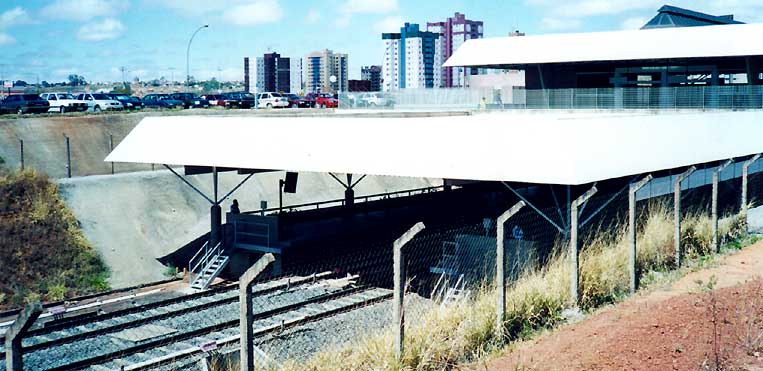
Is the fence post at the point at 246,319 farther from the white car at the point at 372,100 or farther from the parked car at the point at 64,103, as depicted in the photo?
the parked car at the point at 64,103

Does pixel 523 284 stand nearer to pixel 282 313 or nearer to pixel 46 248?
pixel 282 313

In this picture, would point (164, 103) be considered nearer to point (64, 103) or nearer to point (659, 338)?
point (64, 103)

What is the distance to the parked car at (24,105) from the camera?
57.1 m

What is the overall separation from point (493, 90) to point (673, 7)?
12.1 metres

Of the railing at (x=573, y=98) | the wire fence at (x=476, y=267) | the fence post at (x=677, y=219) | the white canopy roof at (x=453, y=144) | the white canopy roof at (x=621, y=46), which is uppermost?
the white canopy roof at (x=621, y=46)

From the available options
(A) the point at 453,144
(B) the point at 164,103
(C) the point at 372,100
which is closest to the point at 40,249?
(A) the point at 453,144

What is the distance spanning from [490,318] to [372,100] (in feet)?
112

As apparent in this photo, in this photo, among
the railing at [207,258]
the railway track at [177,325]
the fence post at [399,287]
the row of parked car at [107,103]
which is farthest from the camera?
the row of parked car at [107,103]

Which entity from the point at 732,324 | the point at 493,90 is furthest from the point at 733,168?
the point at 732,324

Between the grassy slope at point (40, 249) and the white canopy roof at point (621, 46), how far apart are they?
24003 mm

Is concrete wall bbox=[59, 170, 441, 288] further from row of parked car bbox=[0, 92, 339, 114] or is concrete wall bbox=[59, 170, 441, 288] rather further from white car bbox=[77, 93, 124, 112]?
white car bbox=[77, 93, 124, 112]

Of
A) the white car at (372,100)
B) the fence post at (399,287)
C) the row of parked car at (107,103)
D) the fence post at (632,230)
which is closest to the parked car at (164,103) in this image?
the row of parked car at (107,103)

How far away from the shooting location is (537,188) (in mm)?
32062

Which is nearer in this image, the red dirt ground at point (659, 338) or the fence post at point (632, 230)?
the red dirt ground at point (659, 338)
